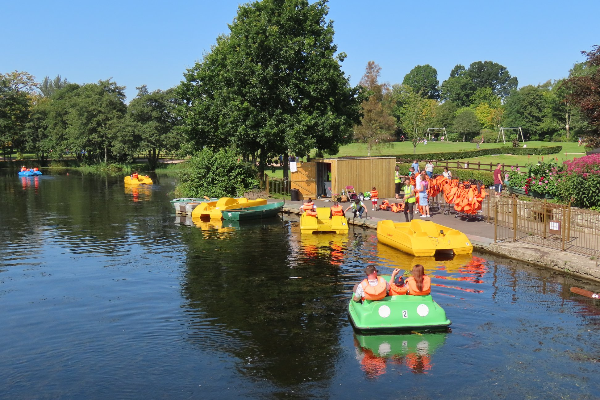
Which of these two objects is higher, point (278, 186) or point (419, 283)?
point (278, 186)

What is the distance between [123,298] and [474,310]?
33.8ft

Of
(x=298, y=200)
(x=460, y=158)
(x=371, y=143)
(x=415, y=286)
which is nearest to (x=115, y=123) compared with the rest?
(x=371, y=143)

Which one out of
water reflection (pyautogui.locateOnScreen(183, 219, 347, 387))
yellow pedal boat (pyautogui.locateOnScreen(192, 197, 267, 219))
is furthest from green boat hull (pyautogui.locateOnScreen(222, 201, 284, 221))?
water reflection (pyautogui.locateOnScreen(183, 219, 347, 387))

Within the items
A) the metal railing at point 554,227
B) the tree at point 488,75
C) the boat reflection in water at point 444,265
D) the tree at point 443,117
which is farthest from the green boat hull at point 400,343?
the tree at point 488,75

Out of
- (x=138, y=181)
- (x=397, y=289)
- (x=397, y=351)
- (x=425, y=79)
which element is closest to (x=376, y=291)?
(x=397, y=289)

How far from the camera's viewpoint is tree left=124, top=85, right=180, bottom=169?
3447 inches

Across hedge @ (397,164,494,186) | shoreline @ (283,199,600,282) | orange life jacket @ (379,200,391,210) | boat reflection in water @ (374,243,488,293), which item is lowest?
boat reflection in water @ (374,243,488,293)

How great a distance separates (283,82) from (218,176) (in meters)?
8.36

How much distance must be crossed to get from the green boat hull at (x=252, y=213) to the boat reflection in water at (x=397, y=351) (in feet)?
67.6

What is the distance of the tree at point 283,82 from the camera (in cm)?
Result: 4147

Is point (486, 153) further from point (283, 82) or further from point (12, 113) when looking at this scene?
point (12, 113)

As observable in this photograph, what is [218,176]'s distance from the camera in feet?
143

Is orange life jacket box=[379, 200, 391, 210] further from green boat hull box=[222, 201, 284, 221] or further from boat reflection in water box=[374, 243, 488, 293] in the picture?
boat reflection in water box=[374, 243, 488, 293]

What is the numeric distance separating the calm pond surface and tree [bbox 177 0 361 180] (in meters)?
16.7
